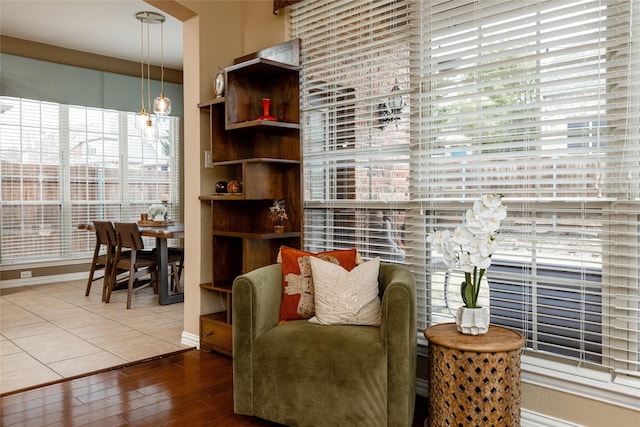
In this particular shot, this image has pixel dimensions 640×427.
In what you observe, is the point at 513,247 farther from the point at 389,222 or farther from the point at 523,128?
the point at 389,222

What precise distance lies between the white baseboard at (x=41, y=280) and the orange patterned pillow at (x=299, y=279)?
4.82m

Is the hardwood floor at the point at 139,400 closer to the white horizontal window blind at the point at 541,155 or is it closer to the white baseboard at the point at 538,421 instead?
the white baseboard at the point at 538,421

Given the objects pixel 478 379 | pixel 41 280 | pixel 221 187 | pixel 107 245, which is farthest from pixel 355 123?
pixel 41 280

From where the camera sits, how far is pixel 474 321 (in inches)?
84.8

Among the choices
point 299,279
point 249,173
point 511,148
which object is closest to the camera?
point 511,148

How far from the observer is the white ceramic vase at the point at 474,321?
215cm

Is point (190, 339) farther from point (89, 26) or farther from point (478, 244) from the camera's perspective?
point (89, 26)

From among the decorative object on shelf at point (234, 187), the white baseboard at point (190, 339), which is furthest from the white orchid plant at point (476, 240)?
→ the white baseboard at point (190, 339)

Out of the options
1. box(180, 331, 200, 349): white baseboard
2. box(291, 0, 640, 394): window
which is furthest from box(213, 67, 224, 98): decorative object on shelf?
box(180, 331, 200, 349): white baseboard

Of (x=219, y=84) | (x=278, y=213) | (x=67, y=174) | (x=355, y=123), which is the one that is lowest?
(x=278, y=213)

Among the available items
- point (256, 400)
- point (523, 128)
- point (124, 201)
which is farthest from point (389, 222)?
point (124, 201)

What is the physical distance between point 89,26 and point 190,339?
387cm

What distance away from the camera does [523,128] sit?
2373mm

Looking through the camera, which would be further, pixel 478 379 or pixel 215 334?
pixel 215 334
